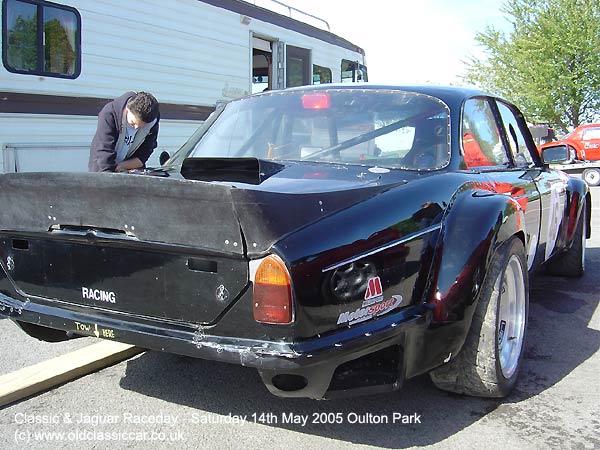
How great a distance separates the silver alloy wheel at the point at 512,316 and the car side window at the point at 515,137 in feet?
3.42

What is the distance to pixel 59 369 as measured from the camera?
2.99 meters

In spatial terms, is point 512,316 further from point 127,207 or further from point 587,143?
point 587,143

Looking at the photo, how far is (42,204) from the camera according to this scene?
2.38m

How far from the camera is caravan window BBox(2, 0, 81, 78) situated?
5.30 metres

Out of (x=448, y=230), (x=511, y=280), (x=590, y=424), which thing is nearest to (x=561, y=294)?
(x=511, y=280)

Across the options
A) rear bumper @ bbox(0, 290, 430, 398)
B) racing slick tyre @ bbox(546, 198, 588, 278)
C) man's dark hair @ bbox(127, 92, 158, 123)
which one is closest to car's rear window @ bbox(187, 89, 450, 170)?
man's dark hair @ bbox(127, 92, 158, 123)

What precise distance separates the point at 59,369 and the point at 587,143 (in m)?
17.3

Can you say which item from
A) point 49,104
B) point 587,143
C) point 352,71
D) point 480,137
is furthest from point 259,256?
point 587,143

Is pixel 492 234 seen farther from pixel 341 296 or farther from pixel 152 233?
pixel 152 233

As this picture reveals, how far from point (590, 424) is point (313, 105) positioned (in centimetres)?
208

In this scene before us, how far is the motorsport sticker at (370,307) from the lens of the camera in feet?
6.86

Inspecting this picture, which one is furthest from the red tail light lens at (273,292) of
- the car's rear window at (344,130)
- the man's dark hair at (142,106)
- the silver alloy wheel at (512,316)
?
the man's dark hair at (142,106)

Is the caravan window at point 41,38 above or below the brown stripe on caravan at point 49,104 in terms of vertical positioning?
above

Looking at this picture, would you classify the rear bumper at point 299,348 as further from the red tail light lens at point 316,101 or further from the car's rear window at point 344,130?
the red tail light lens at point 316,101
